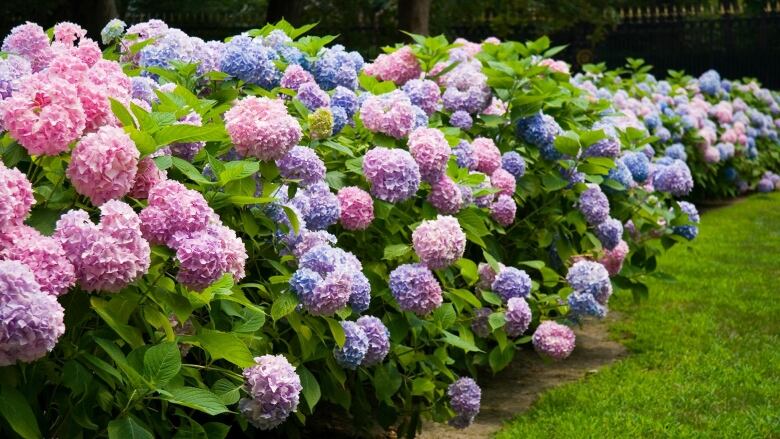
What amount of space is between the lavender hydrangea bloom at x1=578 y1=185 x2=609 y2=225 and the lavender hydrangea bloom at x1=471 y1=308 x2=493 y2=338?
986 mm

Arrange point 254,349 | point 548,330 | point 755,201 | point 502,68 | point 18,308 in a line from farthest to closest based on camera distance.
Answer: point 755,201
point 502,68
point 548,330
point 254,349
point 18,308

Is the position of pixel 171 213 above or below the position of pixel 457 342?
above

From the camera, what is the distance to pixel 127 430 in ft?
7.54

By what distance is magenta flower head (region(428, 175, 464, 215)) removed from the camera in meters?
3.87

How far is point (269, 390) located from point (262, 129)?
0.69m

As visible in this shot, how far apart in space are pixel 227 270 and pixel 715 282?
5.51 m

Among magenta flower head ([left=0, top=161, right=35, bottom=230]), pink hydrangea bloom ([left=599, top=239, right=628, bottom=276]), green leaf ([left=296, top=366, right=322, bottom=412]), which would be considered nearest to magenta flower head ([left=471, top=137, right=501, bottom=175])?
pink hydrangea bloom ([left=599, top=239, right=628, bottom=276])

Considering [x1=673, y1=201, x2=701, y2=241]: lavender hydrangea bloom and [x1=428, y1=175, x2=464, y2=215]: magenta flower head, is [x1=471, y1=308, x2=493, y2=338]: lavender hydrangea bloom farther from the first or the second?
[x1=673, y1=201, x2=701, y2=241]: lavender hydrangea bloom

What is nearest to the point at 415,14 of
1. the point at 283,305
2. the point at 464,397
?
the point at 464,397

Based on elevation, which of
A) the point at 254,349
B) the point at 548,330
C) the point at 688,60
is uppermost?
the point at 254,349

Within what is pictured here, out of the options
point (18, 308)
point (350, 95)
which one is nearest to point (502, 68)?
point (350, 95)

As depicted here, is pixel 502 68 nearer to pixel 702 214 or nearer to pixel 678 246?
pixel 678 246

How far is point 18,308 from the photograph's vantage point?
194cm

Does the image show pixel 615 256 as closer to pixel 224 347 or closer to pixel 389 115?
pixel 389 115
